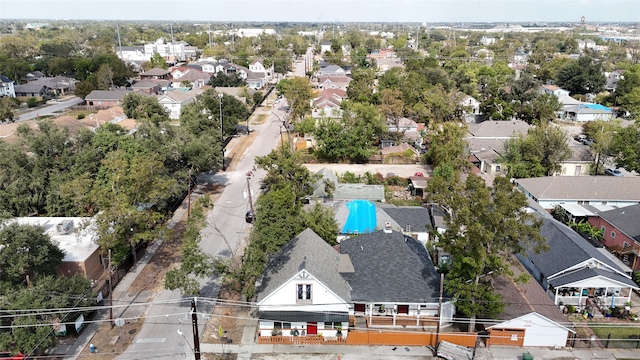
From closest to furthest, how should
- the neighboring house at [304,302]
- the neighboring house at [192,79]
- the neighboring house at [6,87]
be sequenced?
1. the neighboring house at [304,302]
2. the neighboring house at [6,87]
3. the neighboring house at [192,79]

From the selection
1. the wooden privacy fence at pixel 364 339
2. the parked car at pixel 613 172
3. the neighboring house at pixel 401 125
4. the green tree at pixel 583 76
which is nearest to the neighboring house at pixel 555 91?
the green tree at pixel 583 76

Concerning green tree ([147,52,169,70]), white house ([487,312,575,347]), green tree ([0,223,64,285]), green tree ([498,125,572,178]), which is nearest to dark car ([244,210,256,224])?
green tree ([0,223,64,285])

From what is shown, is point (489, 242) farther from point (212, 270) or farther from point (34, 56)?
point (34, 56)

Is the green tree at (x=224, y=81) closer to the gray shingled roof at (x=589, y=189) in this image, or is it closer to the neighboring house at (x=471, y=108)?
the neighboring house at (x=471, y=108)

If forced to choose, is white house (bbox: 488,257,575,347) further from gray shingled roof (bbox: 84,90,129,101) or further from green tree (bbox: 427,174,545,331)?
gray shingled roof (bbox: 84,90,129,101)

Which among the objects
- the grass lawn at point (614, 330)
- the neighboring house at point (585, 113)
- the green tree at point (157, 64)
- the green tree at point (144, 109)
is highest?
the green tree at point (157, 64)

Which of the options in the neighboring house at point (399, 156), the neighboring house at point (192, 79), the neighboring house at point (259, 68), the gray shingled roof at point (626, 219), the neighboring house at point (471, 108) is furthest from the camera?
the neighboring house at point (259, 68)

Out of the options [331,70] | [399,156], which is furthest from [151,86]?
[399,156]
